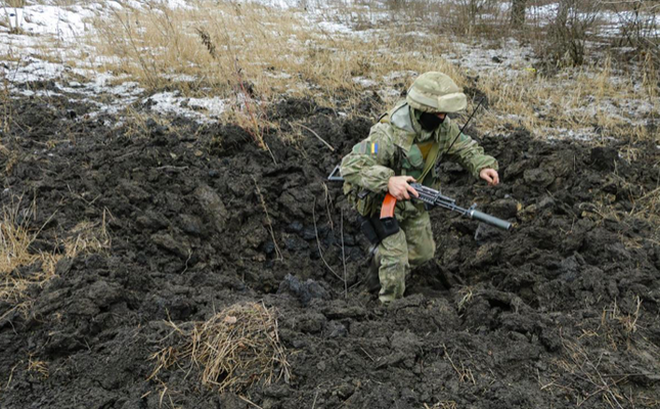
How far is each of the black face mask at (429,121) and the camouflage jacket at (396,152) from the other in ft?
0.10

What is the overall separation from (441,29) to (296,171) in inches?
223

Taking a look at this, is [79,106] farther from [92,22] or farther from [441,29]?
[441,29]

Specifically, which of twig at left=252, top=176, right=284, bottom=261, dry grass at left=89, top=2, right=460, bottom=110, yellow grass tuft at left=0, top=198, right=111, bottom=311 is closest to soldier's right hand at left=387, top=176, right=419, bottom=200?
twig at left=252, top=176, right=284, bottom=261

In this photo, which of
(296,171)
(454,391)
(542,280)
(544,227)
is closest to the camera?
(454,391)

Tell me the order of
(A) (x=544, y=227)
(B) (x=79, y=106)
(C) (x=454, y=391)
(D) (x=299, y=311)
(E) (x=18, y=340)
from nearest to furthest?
1. (C) (x=454, y=391)
2. (E) (x=18, y=340)
3. (D) (x=299, y=311)
4. (A) (x=544, y=227)
5. (B) (x=79, y=106)

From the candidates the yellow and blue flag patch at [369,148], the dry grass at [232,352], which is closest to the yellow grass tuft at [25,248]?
the dry grass at [232,352]

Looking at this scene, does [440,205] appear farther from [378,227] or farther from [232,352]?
[232,352]

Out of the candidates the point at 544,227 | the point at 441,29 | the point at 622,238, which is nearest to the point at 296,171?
the point at 544,227

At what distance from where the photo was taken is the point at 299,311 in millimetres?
2742

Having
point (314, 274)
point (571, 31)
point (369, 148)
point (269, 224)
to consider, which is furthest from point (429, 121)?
point (571, 31)

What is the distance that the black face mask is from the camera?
3070 mm

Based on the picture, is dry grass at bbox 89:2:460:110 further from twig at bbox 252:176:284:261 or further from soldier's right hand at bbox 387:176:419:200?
soldier's right hand at bbox 387:176:419:200

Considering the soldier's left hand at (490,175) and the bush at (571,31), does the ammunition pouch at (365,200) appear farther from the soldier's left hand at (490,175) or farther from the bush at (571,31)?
the bush at (571,31)

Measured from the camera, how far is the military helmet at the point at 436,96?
2893 mm
